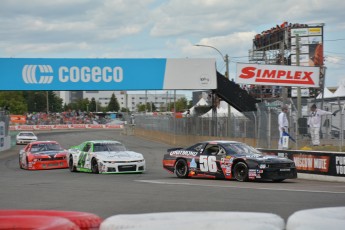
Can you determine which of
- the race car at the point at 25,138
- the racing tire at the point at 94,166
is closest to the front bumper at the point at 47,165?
the racing tire at the point at 94,166

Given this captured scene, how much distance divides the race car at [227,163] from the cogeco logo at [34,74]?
55.2 ft

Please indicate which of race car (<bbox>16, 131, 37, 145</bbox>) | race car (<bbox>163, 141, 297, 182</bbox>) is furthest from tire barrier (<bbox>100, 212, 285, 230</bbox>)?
race car (<bbox>16, 131, 37, 145</bbox>)

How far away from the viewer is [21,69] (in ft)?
116

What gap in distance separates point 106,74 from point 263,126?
12.0 meters

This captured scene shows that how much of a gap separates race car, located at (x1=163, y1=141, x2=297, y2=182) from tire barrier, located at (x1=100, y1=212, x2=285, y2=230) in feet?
39.9

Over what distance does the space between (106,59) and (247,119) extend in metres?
8.85

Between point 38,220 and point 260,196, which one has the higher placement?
point 38,220

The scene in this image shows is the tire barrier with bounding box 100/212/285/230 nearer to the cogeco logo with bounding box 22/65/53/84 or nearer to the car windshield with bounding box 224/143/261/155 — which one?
the car windshield with bounding box 224/143/261/155

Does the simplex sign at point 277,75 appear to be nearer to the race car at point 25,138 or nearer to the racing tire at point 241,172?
the racing tire at point 241,172

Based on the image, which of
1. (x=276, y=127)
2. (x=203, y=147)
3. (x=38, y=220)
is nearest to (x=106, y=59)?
(x=276, y=127)

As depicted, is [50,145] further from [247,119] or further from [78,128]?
[78,128]

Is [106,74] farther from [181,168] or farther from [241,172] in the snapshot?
[241,172]

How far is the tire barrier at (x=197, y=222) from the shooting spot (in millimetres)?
5133

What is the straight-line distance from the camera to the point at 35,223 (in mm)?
5438
